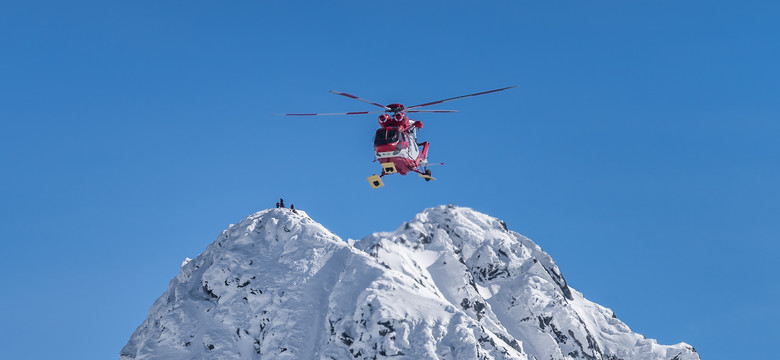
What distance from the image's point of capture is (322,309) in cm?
12450

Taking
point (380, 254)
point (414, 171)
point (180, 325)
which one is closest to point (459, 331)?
point (380, 254)

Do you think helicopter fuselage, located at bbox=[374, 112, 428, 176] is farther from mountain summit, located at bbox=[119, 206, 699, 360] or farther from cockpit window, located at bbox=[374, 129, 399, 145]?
mountain summit, located at bbox=[119, 206, 699, 360]

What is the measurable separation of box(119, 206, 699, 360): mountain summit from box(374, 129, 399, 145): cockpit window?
156 ft

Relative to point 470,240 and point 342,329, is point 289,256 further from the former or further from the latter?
point 470,240

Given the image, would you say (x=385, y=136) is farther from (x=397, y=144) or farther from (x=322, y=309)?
(x=322, y=309)

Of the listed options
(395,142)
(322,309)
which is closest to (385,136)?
(395,142)

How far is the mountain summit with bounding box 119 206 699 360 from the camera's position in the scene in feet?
399

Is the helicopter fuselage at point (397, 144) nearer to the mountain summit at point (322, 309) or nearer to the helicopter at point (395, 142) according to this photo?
the helicopter at point (395, 142)

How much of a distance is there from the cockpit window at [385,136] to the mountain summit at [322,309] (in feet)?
156

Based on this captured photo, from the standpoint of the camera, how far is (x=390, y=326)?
12194 cm

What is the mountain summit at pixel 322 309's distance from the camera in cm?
12150

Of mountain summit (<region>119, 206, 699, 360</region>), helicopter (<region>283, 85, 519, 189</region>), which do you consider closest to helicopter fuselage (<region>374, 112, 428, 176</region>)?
helicopter (<region>283, 85, 519, 189</region>)

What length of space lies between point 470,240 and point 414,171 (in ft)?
266

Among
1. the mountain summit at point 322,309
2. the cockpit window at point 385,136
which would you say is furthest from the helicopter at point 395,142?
the mountain summit at point 322,309
